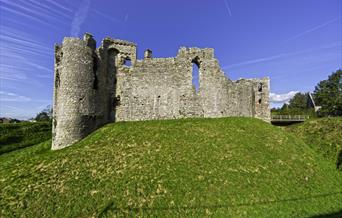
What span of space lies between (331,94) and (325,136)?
121 feet

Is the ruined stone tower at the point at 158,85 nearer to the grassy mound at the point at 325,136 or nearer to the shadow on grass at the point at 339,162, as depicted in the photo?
the grassy mound at the point at 325,136

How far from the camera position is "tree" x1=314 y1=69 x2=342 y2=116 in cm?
4703

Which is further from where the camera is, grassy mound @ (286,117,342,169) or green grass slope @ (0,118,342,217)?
grassy mound @ (286,117,342,169)

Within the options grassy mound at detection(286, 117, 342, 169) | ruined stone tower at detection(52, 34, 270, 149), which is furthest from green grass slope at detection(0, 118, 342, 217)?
ruined stone tower at detection(52, 34, 270, 149)

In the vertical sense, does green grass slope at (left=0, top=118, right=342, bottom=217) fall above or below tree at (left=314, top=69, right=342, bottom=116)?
below

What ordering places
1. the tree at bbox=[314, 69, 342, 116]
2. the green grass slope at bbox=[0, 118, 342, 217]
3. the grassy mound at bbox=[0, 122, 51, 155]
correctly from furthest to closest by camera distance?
the tree at bbox=[314, 69, 342, 116], the grassy mound at bbox=[0, 122, 51, 155], the green grass slope at bbox=[0, 118, 342, 217]

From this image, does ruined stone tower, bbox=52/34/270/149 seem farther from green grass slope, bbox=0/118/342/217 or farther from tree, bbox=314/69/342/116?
tree, bbox=314/69/342/116

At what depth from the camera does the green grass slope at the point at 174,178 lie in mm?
11180

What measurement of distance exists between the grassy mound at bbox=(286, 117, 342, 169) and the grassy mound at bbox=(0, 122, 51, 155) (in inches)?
1256

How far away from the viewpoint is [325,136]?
2172cm

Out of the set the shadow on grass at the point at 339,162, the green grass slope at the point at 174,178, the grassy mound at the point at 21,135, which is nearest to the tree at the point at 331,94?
the shadow on grass at the point at 339,162

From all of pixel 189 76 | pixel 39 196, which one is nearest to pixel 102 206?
pixel 39 196

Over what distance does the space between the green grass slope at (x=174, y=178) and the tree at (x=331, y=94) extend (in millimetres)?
37722

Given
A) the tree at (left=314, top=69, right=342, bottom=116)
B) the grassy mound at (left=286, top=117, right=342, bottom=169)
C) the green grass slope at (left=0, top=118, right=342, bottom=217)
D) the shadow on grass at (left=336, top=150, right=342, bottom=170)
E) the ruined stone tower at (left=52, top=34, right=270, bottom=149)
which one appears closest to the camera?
the green grass slope at (left=0, top=118, right=342, bottom=217)
